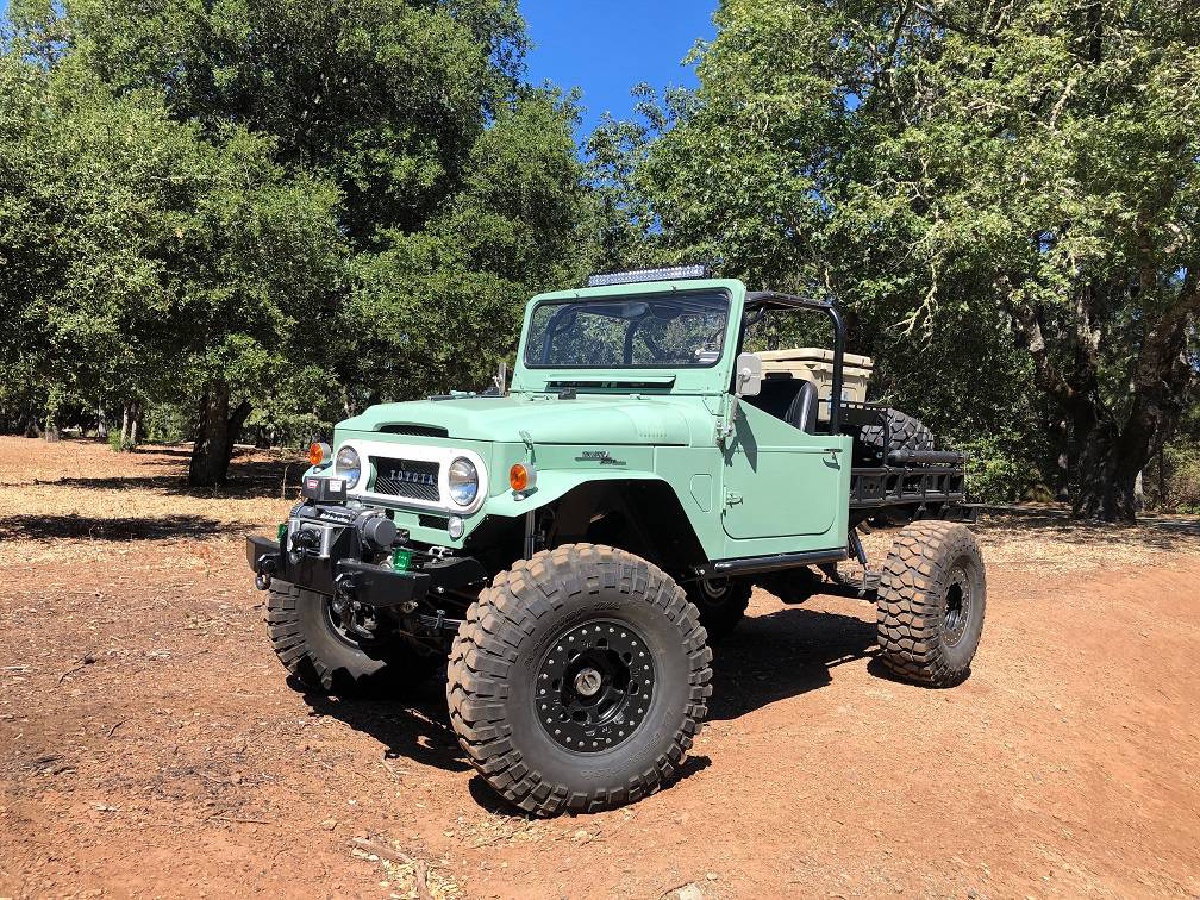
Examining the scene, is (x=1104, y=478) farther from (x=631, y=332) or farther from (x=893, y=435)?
(x=631, y=332)

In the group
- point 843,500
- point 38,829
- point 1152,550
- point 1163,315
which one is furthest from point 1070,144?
point 38,829

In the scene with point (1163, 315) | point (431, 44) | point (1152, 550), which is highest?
point (431, 44)

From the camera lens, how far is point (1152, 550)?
14.8m

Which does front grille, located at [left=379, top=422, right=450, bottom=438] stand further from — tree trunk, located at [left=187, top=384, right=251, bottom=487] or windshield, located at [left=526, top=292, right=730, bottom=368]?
tree trunk, located at [left=187, top=384, right=251, bottom=487]

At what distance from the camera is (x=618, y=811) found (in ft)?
14.3

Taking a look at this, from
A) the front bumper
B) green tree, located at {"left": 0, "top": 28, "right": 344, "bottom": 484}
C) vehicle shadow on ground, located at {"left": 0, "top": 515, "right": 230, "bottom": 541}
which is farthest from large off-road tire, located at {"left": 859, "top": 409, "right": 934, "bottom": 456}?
vehicle shadow on ground, located at {"left": 0, "top": 515, "right": 230, "bottom": 541}

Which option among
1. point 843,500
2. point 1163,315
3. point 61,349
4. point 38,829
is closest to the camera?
point 38,829

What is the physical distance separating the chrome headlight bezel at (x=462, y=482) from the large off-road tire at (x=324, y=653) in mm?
1416

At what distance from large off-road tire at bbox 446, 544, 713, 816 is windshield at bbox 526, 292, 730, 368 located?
1.61 metres

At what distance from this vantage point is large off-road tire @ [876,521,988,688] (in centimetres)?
642

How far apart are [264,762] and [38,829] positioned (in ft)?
3.59

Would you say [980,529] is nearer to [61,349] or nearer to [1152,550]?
[1152,550]

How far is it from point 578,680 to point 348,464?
5.79 feet

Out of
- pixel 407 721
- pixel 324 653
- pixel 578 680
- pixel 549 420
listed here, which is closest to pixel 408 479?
pixel 549 420
